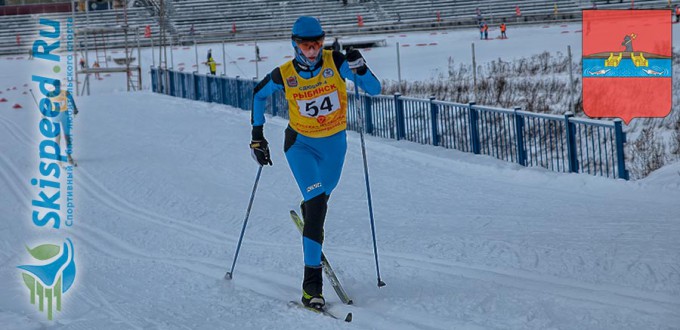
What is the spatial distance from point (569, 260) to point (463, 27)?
40387mm

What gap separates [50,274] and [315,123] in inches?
111

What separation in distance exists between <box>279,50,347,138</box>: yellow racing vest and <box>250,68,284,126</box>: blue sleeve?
2.7 inches

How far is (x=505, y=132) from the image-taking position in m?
13.1

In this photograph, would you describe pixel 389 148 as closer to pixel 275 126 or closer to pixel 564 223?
pixel 275 126

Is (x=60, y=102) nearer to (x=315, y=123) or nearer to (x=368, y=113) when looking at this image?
(x=368, y=113)

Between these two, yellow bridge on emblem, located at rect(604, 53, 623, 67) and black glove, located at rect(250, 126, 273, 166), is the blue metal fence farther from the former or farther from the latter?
yellow bridge on emblem, located at rect(604, 53, 623, 67)

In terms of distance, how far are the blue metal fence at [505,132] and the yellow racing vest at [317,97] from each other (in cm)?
486

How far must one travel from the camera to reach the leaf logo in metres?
6.25

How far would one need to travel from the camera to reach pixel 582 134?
1236 cm

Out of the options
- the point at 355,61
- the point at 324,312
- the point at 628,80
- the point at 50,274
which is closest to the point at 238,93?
the point at 628,80

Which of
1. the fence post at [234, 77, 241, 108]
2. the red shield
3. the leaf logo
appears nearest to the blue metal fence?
the red shield

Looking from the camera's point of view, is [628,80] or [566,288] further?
[628,80]

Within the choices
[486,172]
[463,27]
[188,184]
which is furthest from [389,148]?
[463,27]

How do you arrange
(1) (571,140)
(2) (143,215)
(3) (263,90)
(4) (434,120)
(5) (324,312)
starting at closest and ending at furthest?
(5) (324,312)
(3) (263,90)
(2) (143,215)
(1) (571,140)
(4) (434,120)
